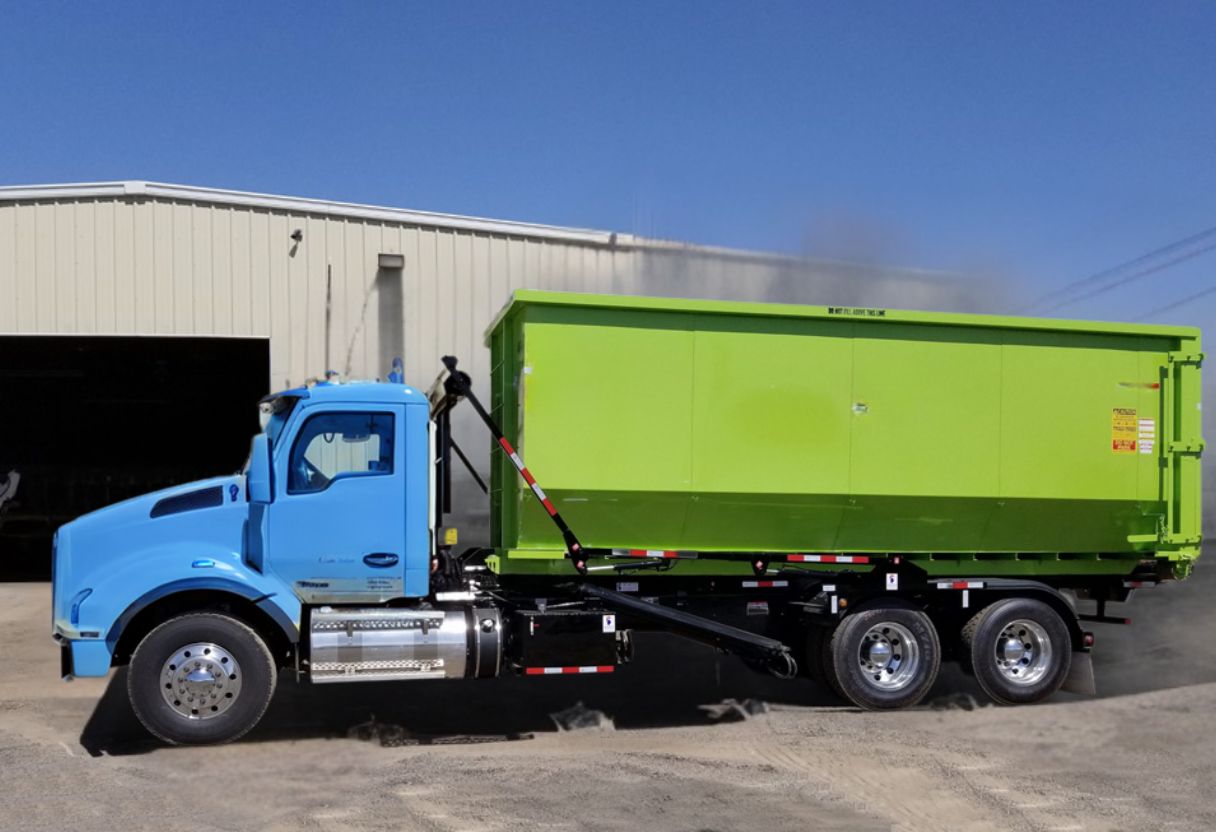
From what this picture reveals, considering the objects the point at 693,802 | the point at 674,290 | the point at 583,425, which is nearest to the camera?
the point at 693,802

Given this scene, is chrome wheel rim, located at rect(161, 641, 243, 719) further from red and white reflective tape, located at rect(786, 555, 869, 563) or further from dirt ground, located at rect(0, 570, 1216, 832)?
red and white reflective tape, located at rect(786, 555, 869, 563)

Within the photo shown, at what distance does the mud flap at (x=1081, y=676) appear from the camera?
10.3 meters

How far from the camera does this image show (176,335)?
17281 millimetres

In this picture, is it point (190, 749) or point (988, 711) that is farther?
point (988, 711)

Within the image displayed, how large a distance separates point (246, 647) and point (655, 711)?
3.60 metres

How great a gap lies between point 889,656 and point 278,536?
5384 millimetres

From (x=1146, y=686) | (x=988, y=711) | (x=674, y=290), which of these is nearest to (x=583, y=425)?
(x=988, y=711)

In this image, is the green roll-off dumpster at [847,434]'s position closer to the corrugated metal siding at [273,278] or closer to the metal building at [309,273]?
the corrugated metal siding at [273,278]

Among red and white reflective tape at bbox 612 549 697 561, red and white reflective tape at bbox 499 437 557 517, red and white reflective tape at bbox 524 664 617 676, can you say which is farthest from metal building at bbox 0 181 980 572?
red and white reflective tape at bbox 524 664 617 676

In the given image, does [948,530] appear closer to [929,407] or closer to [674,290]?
[929,407]

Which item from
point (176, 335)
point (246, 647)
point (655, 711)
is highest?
point (176, 335)

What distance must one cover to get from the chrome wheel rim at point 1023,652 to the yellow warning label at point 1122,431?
70.7 inches

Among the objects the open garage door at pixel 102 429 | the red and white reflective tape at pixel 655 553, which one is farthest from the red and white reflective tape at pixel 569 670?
the open garage door at pixel 102 429

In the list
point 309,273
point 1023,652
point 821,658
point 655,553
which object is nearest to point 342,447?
point 655,553
